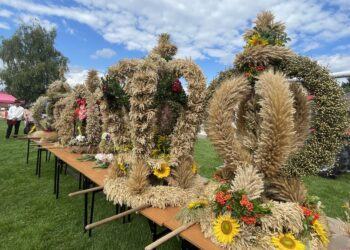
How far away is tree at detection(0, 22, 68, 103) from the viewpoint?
2781 cm

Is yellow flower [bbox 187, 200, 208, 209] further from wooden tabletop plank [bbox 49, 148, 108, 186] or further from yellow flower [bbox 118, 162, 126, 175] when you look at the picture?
wooden tabletop plank [bbox 49, 148, 108, 186]

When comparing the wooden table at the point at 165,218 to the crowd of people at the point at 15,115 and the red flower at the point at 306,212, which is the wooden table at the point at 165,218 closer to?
the red flower at the point at 306,212

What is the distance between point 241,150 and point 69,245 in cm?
278

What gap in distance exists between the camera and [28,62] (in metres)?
28.6

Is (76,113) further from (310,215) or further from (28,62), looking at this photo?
(28,62)

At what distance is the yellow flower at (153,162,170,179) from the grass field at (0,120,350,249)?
2.33 ft

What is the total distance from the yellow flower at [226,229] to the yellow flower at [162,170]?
1.24 meters

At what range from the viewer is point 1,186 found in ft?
18.7

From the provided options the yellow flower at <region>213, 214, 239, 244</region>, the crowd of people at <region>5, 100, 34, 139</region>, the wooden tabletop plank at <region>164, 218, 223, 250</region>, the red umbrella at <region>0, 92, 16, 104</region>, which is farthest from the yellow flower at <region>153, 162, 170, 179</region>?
the red umbrella at <region>0, 92, 16, 104</region>

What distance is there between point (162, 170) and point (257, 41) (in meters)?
1.79

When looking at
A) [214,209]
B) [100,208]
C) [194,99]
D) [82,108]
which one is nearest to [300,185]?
[214,209]

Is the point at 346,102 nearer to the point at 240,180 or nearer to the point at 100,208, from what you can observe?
the point at 240,180

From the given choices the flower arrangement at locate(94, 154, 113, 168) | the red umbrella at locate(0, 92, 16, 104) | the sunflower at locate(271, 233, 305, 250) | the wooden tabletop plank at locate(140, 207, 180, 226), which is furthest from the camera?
the red umbrella at locate(0, 92, 16, 104)

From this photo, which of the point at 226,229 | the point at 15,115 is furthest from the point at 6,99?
the point at 226,229
